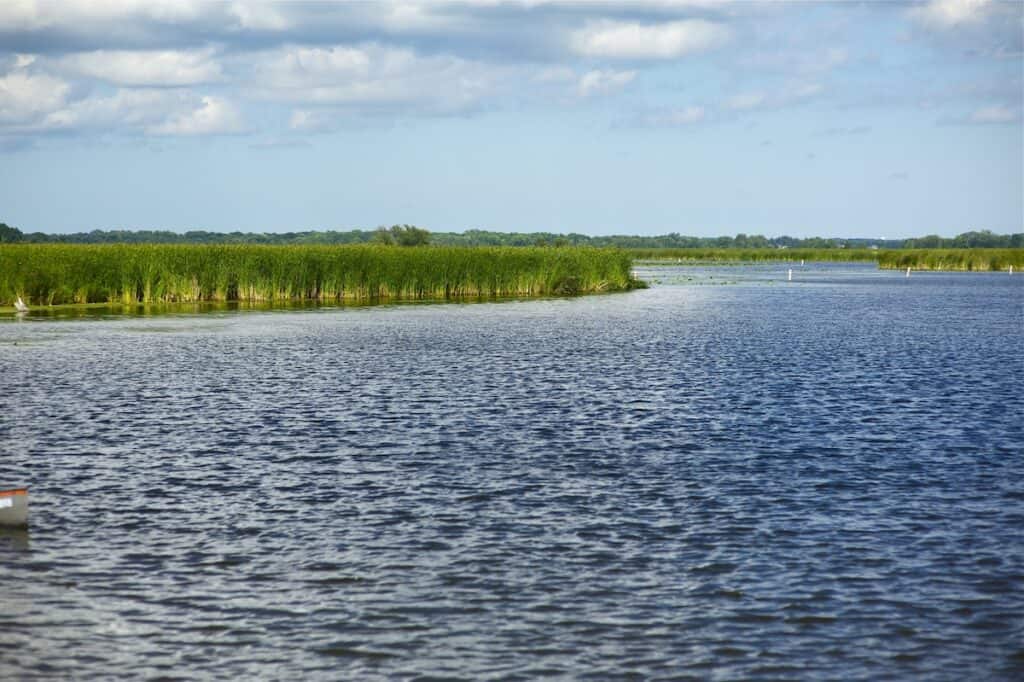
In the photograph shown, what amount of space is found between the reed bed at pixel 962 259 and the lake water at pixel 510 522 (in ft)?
376

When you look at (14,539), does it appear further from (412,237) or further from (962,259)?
(962,259)

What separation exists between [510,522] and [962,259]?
139 m

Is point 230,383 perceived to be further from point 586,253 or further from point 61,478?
point 586,253

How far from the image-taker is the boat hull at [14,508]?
13359 millimetres

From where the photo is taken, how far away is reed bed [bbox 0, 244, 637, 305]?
5488 cm

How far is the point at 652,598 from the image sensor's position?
448 inches

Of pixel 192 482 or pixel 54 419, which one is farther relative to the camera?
pixel 54 419

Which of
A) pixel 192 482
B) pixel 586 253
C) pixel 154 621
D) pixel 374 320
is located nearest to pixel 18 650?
pixel 154 621

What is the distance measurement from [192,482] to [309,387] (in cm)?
1113

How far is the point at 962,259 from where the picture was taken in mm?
143500

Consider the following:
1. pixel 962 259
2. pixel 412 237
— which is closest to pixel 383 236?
pixel 412 237

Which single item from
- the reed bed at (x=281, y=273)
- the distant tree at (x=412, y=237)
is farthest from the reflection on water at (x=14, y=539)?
the distant tree at (x=412, y=237)

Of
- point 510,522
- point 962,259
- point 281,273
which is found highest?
point 962,259

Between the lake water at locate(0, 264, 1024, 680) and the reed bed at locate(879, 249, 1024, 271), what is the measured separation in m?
115
